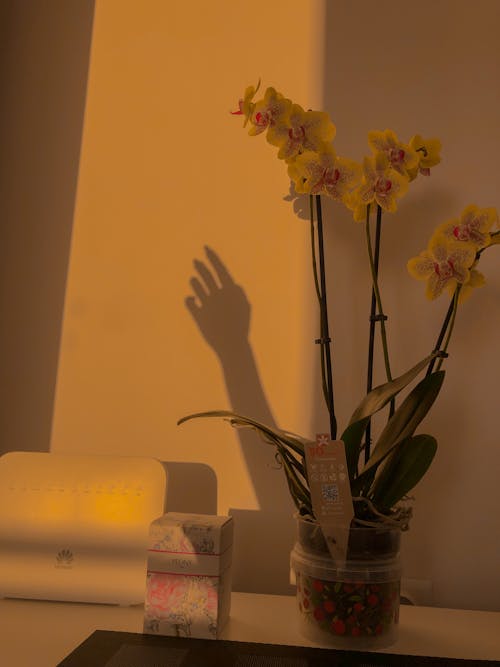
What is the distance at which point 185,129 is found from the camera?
4.40ft

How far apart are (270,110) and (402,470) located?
0.57 metres

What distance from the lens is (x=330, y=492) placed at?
2.84ft

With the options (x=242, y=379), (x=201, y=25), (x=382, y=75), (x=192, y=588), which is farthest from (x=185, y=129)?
(x=192, y=588)

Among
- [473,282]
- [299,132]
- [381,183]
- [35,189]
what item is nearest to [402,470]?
[473,282]

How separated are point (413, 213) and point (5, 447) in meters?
0.93

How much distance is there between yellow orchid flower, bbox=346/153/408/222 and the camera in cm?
98

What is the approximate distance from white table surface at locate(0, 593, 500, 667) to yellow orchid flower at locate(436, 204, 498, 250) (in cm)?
56

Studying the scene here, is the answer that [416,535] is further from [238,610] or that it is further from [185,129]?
[185,129]

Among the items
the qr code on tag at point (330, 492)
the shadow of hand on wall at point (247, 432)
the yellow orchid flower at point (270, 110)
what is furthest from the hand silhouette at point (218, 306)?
the qr code on tag at point (330, 492)

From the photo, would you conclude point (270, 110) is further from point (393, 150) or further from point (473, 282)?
point (473, 282)

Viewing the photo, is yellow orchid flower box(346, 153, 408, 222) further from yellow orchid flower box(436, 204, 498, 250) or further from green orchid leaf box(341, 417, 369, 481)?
green orchid leaf box(341, 417, 369, 481)

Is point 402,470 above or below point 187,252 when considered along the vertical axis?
below

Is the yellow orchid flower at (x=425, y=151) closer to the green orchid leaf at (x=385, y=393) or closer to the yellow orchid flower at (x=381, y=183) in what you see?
the yellow orchid flower at (x=381, y=183)

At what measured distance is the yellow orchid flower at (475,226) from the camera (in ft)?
3.18
